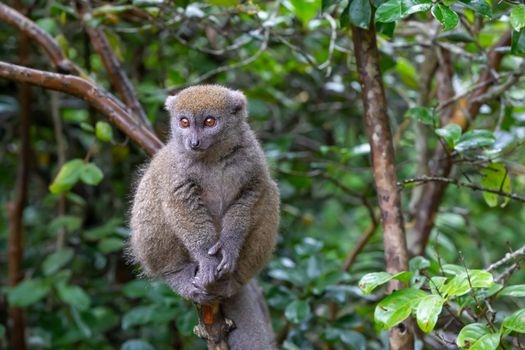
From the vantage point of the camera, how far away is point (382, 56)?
17.5ft

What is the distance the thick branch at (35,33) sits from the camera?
446cm

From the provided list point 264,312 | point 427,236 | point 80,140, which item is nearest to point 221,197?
point 264,312

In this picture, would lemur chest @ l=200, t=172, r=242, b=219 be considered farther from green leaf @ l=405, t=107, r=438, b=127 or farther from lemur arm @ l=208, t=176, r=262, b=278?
green leaf @ l=405, t=107, r=438, b=127

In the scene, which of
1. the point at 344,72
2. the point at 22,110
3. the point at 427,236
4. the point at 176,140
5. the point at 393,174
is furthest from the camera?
the point at 344,72

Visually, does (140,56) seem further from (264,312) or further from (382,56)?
(264,312)

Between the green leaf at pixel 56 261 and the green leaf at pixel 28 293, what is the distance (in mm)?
102

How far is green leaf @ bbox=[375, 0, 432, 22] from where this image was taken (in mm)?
2951

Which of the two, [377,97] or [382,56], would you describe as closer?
[377,97]

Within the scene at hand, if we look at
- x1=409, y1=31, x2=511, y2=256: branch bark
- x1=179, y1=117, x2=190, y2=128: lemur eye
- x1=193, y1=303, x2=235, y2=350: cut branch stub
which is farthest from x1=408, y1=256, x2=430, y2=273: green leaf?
x1=179, y1=117, x2=190, y2=128: lemur eye

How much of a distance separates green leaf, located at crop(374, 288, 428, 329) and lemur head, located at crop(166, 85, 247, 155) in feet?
4.91

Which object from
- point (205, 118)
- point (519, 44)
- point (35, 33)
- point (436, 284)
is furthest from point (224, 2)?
point (436, 284)

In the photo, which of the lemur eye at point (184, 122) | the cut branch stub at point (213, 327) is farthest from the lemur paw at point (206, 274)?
the lemur eye at point (184, 122)

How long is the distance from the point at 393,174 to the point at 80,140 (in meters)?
4.02

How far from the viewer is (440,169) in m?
5.01
